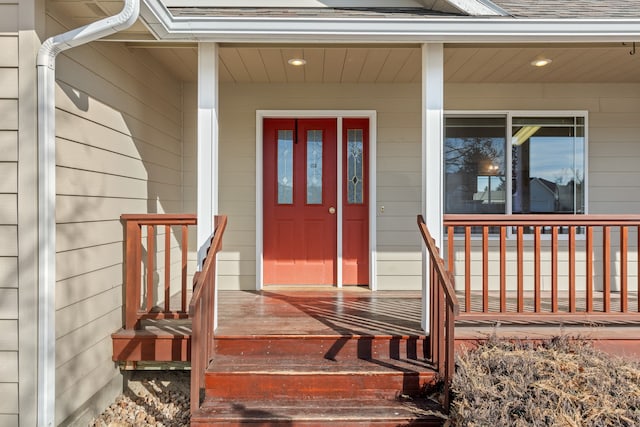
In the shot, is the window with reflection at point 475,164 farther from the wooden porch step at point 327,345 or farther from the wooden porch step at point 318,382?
the wooden porch step at point 318,382

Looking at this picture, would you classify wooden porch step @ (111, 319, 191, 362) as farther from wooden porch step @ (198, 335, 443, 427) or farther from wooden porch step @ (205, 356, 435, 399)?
wooden porch step @ (205, 356, 435, 399)

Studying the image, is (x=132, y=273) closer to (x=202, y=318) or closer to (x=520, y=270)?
(x=202, y=318)

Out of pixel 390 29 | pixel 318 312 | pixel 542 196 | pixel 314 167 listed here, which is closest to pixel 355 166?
pixel 314 167

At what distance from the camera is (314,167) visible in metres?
4.74

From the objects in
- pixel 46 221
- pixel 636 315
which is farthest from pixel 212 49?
pixel 636 315

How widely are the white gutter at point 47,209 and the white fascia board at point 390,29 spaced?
1.87 ft

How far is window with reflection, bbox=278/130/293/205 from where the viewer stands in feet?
15.6

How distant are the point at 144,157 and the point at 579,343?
3.58m

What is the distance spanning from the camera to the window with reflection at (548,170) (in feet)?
15.3

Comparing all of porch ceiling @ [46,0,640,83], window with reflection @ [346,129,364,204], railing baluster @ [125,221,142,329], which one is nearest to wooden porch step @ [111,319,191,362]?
railing baluster @ [125,221,142,329]

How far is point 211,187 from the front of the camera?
10.2 ft

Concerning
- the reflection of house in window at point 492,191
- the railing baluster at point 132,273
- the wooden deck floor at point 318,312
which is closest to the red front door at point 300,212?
the wooden deck floor at point 318,312

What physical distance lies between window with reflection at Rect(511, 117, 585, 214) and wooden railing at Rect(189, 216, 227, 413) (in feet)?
10.8

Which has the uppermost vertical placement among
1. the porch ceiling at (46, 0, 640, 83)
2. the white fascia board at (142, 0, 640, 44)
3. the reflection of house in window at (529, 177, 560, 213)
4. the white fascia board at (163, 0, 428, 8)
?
→ the white fascia board at (163, 0, 428, 8)
